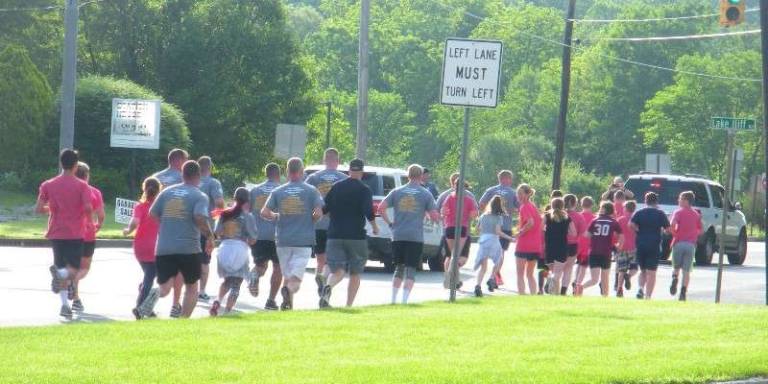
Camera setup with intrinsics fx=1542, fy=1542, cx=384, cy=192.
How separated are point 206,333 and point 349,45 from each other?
90.6 meters

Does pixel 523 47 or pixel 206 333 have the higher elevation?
pixel 523 47

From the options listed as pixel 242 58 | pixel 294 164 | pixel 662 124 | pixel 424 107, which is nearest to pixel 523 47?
pixel 424 107

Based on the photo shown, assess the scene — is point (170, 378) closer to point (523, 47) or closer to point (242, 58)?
point (242, 58)

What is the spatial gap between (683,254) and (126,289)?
334 inches

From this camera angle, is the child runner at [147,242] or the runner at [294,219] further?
the runner at [294,219]

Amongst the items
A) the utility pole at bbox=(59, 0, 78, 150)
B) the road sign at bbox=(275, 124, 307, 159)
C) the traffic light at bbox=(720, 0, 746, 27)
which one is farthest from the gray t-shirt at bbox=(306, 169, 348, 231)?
the road sign at bbox=(275, 124, 307, 159)

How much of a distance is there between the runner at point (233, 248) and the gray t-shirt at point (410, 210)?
277 cm

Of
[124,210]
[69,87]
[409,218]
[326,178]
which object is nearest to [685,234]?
[409,218]

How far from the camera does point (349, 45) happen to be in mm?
102938

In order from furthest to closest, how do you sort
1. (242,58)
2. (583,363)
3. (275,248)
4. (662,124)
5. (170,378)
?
(662,124) → (242,58) → (275,248) → (583,363) → (170,378)

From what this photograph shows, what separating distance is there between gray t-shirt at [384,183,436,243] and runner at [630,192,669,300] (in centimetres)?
472

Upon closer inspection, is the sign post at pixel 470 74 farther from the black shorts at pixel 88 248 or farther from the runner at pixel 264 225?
the black shorts at pixel 88 248

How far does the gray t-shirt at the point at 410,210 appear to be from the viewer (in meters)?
18.9

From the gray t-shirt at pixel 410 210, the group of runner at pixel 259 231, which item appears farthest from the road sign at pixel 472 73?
the gray t-shirt at pixel 410 210
